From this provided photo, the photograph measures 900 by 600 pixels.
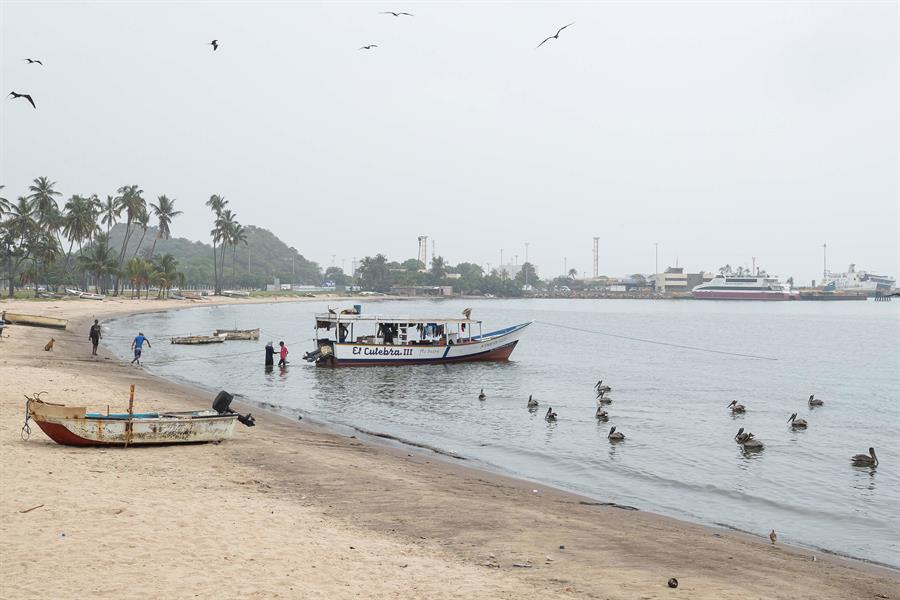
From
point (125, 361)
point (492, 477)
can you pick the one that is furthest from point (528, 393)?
point (125, 361)

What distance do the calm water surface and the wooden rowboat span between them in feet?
24.1

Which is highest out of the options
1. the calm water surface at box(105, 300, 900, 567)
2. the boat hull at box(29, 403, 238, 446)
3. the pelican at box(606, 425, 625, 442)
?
the boat hull at box(29, 403, 238, 446)

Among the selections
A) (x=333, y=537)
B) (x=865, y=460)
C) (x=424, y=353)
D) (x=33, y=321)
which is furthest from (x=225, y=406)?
(x=33, y=321)

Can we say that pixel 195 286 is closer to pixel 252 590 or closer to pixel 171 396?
pixel 171 396

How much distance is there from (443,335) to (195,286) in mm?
165260

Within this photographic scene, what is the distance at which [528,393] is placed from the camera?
35.2 m

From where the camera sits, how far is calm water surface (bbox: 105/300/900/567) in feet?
54.8

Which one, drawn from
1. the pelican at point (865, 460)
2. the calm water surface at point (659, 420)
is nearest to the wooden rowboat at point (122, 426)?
the calm water surface at point (659, 420)

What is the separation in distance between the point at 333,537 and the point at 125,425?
7160 millimetres

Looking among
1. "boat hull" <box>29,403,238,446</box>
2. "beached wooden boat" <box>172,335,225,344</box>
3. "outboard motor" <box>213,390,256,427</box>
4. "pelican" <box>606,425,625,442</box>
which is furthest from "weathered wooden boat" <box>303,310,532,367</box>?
"boat hull" <box>29,403,238,446</box>

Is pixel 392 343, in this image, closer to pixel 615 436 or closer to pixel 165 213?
pixel 615 436

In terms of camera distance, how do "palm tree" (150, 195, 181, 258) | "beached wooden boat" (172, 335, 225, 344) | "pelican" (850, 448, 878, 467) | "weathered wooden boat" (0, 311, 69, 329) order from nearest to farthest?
1. "pelican" (850, 448, 878, 467)
2. "weathered wooden boat" (0, 311, 69, 329)
3. "beached wooden boat" (172, 335, 225, 344)
4. "palm tree" (150, 195, 181, 258)

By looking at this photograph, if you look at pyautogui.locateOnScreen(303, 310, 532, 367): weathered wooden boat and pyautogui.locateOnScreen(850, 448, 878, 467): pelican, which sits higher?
pyautogui.locateOnScreen(303, 310, 532, 367): weathered wooden boat

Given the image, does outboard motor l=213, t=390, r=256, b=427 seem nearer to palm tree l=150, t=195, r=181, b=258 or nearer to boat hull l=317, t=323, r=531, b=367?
boat hull l=317, t=323, r=531, b=367
